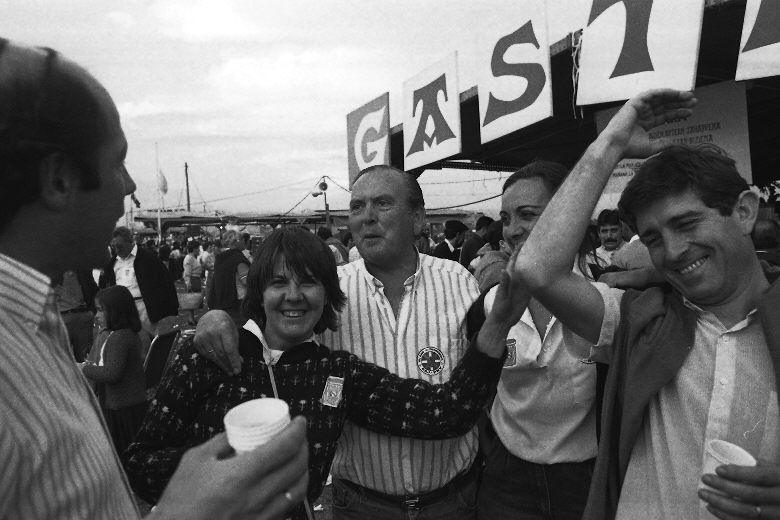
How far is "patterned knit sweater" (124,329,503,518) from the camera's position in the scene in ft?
4.87

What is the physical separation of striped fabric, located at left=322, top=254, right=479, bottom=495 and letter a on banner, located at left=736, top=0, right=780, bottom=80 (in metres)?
2.91

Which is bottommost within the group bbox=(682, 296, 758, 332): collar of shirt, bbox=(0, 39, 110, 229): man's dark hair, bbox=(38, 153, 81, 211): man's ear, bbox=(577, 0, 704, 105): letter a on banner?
bbox=(682, 296, 758, 332): collar of shirt

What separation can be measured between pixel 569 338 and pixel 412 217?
978 mm

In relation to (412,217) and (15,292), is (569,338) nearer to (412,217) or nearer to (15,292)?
(412,217)

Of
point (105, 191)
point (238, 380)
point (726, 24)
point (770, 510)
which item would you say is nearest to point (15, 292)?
point (105, 191)

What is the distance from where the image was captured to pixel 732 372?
4.38 ft

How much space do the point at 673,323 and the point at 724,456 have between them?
1.38ft

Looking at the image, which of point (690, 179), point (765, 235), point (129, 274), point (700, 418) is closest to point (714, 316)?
point (700, 418)

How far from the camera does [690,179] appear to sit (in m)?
1.40

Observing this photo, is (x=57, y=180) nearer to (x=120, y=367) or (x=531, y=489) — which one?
(x=531, y=489)

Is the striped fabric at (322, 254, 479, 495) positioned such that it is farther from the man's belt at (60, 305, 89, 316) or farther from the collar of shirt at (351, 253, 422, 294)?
the man's belt at (60, 305, 89, 316)

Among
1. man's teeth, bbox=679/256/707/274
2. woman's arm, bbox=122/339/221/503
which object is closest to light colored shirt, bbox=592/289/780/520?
man's teeth, bbox=679/256/707/274

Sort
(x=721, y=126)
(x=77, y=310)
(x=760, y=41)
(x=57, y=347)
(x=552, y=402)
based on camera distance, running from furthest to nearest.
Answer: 1. (x=77, y=310)
2. (x=721, y=126)
3. (x=760, y=41)
4. (x=552, y=402)
5. (x=57, y=347)

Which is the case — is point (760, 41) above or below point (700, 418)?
above
